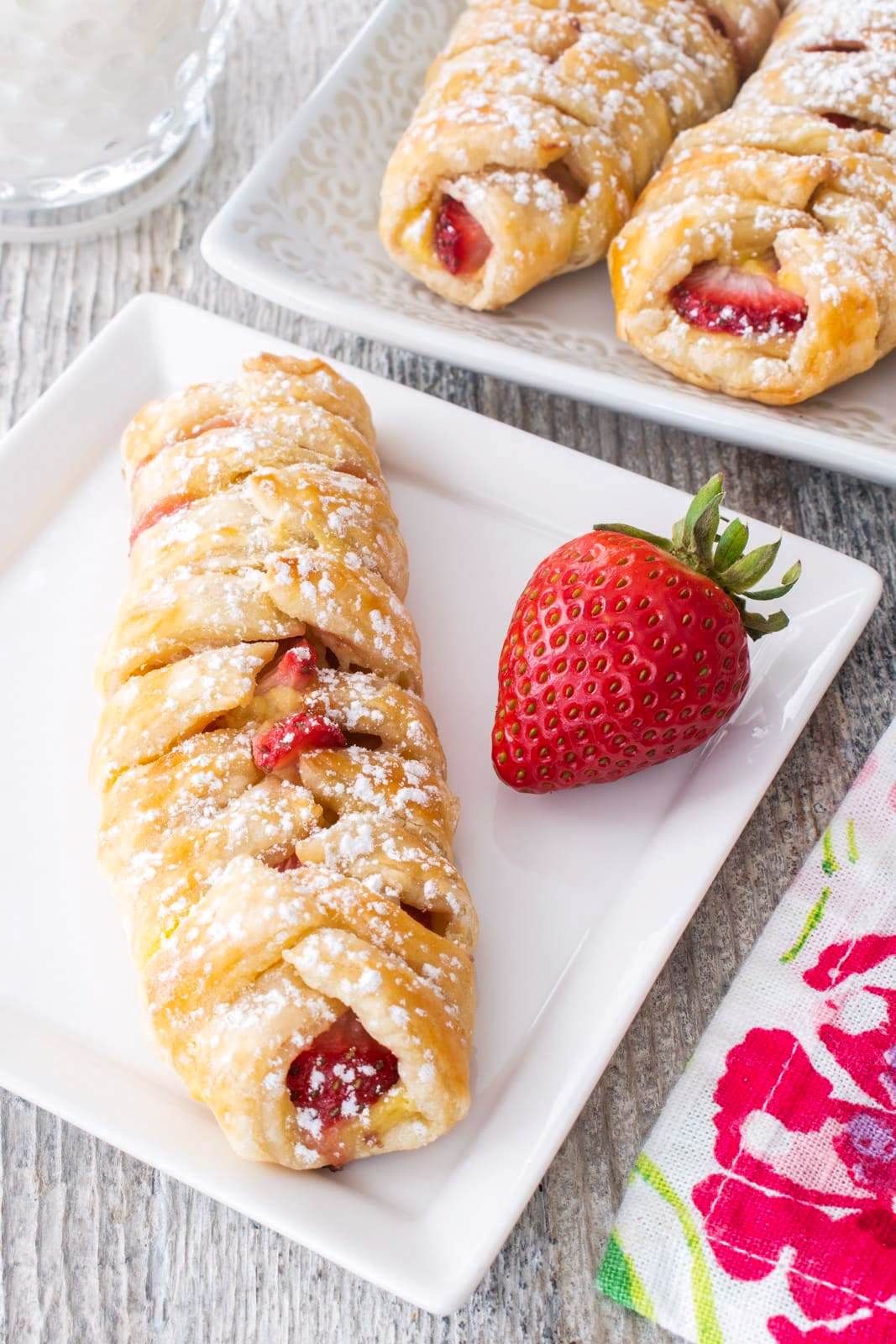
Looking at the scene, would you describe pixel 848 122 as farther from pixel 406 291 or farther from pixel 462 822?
pixel 462 822

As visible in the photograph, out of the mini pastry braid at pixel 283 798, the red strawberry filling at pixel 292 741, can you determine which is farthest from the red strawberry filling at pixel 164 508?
the red strawberry filling at pixel 292 741

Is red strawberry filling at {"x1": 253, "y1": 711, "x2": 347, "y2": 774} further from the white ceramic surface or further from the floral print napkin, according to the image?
the white ceramic surface

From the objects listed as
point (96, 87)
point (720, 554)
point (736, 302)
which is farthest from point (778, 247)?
point (96, 87)

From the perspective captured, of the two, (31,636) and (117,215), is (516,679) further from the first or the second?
(117,215)

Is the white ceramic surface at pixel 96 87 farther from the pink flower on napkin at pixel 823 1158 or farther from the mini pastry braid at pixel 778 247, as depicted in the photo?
the pink flower on napkin at pixel 823 1158

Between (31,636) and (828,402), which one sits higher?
(828,402)

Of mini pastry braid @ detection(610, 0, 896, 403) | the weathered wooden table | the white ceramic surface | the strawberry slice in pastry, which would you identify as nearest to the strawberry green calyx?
the weathered wooden table

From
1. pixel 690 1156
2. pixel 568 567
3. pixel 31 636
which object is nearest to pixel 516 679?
pixel 568 567
